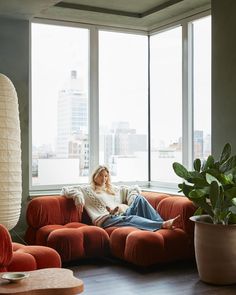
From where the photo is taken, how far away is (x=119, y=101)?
6852 millimetres

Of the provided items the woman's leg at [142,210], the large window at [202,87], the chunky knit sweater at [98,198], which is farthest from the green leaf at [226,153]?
the chunky knit sweater at [98,198]

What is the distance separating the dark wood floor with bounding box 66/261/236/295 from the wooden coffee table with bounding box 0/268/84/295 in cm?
97

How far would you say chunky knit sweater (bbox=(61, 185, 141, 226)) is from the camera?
221 inches

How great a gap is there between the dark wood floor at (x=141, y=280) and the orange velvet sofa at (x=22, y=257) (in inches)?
18.4

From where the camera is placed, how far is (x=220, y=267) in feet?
14.3

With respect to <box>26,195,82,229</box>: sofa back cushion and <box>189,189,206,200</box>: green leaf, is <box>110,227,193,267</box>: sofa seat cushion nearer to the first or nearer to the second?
<box>26,195,82,229</box>: sofa back cushion

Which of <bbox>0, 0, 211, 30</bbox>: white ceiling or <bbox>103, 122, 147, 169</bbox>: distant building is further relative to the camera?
<bbox>103, 122, 147, 169</bbox>: distant building

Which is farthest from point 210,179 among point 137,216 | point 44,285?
point 44,285

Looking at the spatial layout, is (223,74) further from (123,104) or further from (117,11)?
(123,104)

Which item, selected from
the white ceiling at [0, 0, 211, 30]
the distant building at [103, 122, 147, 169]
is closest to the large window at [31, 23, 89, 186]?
the white ceiling at [0, 0, 211, 30]

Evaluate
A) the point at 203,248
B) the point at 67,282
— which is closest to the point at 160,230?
the point at 203,248

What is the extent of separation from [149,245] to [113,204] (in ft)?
3.67

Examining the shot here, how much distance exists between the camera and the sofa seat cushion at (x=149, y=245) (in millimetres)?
4816

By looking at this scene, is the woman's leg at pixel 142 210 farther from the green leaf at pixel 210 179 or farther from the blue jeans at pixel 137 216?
the green leaf at pixel 210 179
